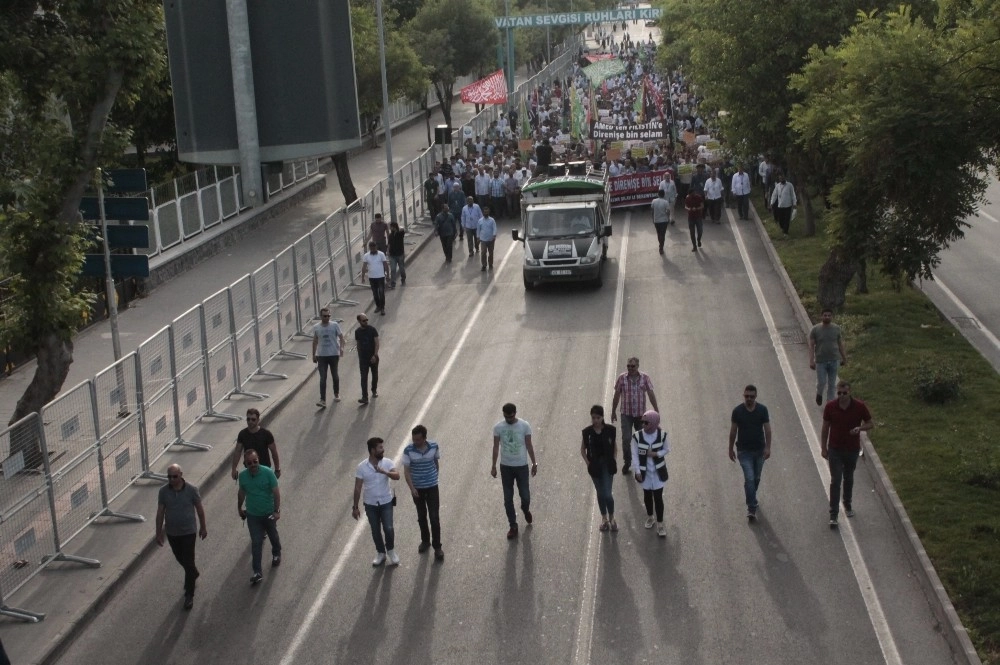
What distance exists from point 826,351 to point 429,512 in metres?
6.70

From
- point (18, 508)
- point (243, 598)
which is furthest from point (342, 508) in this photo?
point (18, 508)

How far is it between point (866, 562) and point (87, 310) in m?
11.0

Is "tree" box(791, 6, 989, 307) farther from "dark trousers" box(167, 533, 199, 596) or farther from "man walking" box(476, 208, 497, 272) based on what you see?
"man walking" box(476, 208, 497, 272)

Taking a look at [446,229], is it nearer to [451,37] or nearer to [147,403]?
[147,403]

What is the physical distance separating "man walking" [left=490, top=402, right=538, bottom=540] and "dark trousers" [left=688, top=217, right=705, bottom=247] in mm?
17201

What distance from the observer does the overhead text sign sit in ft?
222

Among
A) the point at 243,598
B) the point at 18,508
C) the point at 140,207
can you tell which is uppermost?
the point at 140,207

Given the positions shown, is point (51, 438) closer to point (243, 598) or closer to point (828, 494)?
point (243, 598)

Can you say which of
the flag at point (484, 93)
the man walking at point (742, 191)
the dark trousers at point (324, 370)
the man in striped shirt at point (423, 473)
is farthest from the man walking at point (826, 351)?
the flag at point (484, 93)

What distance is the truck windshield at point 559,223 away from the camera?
27938mm

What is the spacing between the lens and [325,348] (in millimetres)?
19719

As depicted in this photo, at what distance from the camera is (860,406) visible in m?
13.6

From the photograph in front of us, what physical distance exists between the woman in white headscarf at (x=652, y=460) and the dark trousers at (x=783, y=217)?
19.1 meters

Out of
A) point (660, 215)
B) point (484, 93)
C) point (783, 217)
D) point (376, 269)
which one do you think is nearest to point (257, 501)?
point (376, 269)
